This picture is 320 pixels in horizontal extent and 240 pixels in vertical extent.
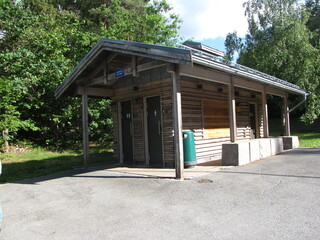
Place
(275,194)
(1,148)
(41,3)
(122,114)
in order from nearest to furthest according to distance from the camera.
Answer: (275,194)
(122,114)
(1,148)
(41,3)

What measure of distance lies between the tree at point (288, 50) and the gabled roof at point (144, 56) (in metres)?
8.39

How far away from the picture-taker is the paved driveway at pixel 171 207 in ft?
10.4

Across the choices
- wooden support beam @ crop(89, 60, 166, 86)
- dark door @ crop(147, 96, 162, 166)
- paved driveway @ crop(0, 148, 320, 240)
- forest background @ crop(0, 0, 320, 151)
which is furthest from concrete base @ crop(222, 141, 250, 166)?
forest background @ crop(0, 0, 320, 151)

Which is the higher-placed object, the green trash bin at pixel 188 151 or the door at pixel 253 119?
the door at pixel 253 119

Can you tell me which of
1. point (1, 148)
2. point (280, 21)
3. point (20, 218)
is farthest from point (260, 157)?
point (280, 21)

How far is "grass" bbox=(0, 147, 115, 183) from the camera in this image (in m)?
8.08

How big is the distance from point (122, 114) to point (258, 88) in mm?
5001

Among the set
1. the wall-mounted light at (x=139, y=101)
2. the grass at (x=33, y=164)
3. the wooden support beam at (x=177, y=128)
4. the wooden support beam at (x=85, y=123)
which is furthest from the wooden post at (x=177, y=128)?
the grass at (x=33, y=164)

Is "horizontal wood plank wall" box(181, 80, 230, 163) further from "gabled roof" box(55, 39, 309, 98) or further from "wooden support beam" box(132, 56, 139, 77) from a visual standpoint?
"wooden support beam" box(132, 56, 139, 77)

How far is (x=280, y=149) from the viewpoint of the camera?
32.9 ft

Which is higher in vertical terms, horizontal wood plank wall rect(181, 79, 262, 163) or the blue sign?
the blue sign

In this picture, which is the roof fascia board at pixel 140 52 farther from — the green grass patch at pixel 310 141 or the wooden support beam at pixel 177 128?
the green grass patch at pixel 310 141

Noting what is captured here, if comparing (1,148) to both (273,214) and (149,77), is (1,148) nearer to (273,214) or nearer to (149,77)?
(149,77)

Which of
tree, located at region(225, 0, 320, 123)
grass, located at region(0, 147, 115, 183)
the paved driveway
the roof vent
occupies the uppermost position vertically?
tree, located at region(225, 0, 320, 123)
